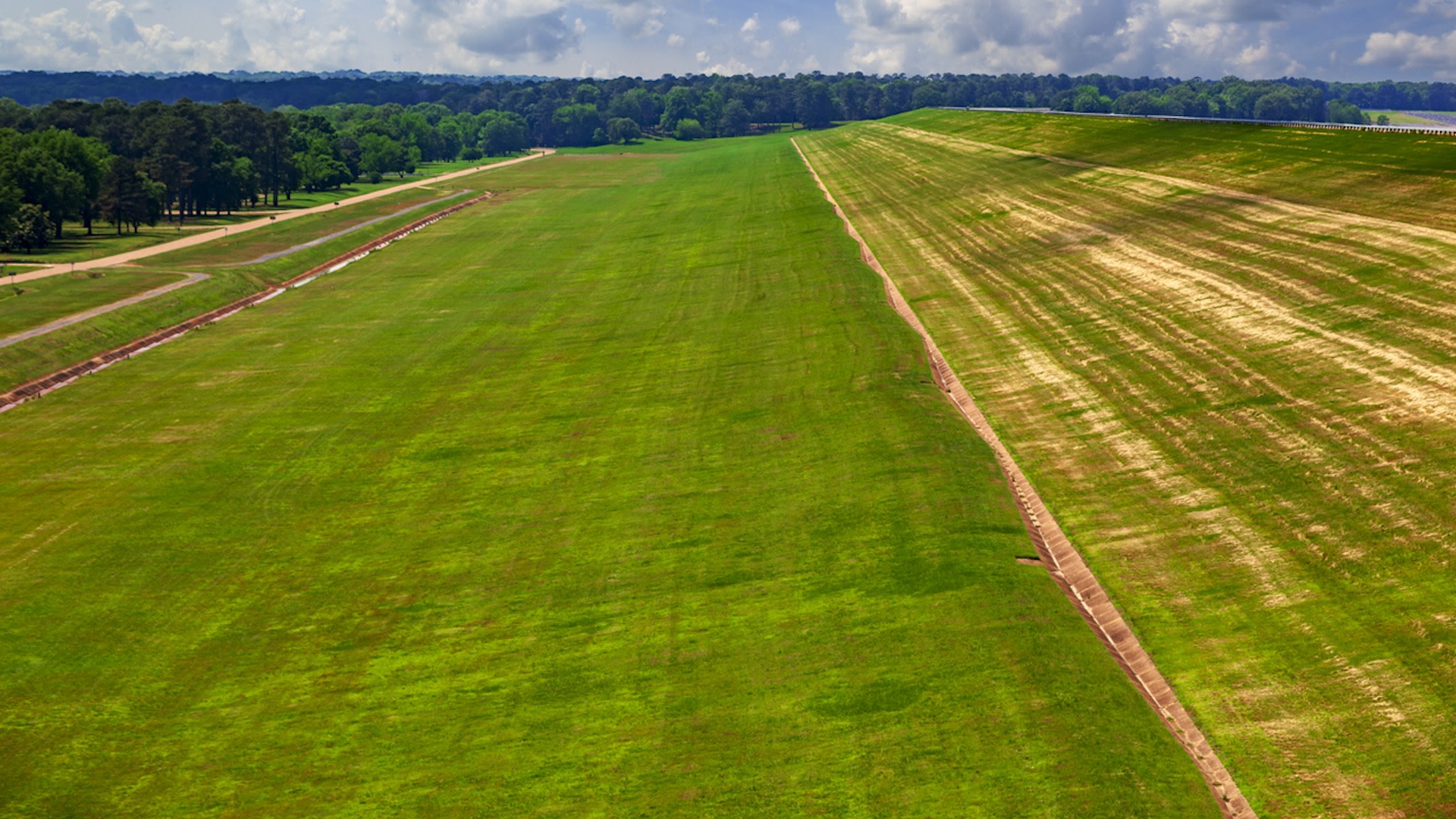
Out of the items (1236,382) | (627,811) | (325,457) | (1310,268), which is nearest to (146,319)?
(325,457)

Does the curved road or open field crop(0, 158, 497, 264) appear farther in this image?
open field crop(0, 158, 497, 264)

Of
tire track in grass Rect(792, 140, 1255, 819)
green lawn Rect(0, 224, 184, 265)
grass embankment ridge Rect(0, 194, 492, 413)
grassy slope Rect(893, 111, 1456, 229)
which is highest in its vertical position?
grassy slope Rect(893, 111, 1456, 229)

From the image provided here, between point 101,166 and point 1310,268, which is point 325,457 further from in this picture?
point 101,166

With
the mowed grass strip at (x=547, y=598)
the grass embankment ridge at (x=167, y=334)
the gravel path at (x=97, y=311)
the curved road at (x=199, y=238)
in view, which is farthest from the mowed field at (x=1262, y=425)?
the curved road at (x=199, y=238)

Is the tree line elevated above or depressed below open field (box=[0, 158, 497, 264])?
above

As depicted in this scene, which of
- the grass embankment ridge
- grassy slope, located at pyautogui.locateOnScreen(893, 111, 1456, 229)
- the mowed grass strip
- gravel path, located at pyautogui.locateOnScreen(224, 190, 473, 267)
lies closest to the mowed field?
grassy slope, located at pyautogui.locateOnScreen(893, 111, 1456, 229)

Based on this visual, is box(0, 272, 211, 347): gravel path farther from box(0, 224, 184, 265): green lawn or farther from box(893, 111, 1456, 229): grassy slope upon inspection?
box(893, 111, 1456, 229): grassy slope

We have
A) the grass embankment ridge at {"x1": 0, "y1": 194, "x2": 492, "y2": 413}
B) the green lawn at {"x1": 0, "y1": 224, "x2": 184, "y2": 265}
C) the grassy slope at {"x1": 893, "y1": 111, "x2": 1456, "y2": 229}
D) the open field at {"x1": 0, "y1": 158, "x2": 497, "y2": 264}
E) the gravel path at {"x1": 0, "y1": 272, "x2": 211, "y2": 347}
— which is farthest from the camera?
the open field at {"x1": 0, "y1": 158, "x2": 497, "y2": 264}

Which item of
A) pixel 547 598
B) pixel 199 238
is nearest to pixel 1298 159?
pixel 547 598
